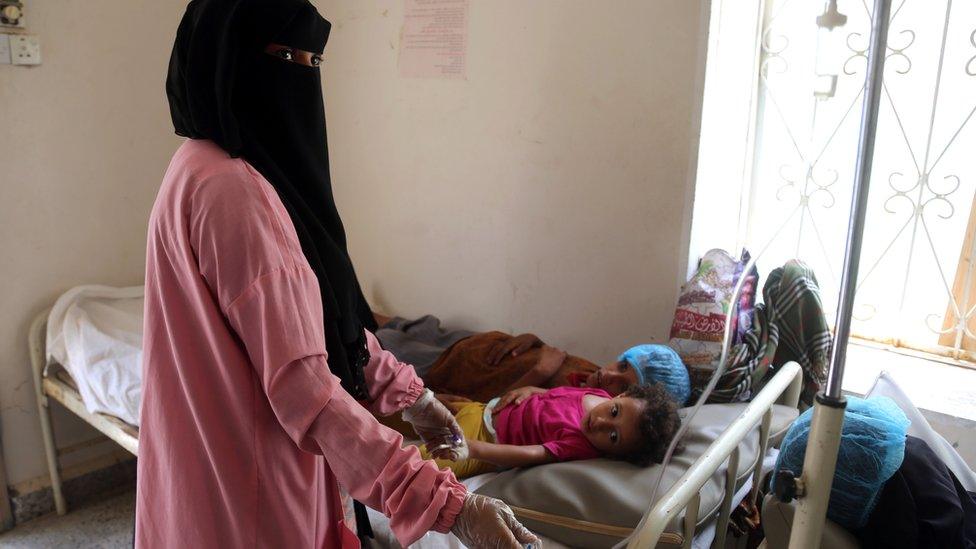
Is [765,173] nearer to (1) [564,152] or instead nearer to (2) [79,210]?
(1) [564,152]

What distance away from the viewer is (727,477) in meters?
1.43

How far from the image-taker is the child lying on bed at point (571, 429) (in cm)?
155

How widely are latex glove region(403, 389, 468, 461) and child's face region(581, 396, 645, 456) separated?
0.40 m

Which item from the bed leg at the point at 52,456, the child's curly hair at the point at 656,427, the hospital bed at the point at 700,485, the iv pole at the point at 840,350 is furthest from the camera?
the bed leg at the point at 52,456

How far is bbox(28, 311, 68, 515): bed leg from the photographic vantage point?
97.7 inches

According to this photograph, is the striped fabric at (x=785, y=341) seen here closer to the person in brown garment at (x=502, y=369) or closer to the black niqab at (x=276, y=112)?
the person in brown garment at (x=502, y=369)

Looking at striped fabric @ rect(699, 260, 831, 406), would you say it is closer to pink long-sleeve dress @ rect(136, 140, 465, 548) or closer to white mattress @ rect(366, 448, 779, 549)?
white mattress @ rect(366, 448, 779, 549)

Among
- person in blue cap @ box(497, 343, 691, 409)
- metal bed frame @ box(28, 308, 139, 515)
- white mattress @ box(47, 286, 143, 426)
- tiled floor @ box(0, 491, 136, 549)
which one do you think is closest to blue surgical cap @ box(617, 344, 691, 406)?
person in blue cap @ box(497, 343, 691, 409)

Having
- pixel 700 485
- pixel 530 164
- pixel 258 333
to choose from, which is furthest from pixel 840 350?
pixel 530 164

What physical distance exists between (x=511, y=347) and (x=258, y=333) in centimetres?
136

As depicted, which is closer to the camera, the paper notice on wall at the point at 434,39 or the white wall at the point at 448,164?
the white wall at the point at 448,164

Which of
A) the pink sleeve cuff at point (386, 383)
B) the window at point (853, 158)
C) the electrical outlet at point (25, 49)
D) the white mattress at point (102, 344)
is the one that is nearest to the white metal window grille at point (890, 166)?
the window at point (853, 158)

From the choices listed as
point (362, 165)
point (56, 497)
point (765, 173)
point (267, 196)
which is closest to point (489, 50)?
point (362, 165)

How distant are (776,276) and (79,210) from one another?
7.86ft
